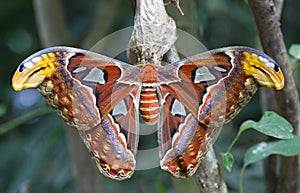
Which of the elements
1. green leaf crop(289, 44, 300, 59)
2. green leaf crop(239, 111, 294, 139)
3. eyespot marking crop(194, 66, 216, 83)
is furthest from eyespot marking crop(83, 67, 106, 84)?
green leaf crop(289, 44, 300, 59)

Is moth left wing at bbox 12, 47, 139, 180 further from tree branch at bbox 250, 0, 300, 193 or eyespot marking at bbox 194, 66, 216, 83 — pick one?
tree branch at bbox 250, 0, 300, 193

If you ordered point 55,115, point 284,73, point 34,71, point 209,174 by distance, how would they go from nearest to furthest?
1. point 34,71
2. point 209,174
3. point 284,73
4. point 55,115

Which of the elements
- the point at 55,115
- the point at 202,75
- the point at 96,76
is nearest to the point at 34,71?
the point at 96,76

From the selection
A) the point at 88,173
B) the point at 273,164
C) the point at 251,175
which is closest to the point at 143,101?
the point at 273,164

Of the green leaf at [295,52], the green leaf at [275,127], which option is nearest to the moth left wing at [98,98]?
the green leaf at [275,127]

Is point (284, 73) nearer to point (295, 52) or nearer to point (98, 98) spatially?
point (295, 52)

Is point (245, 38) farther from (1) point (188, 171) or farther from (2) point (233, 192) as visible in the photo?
(1) point (188, 171)
